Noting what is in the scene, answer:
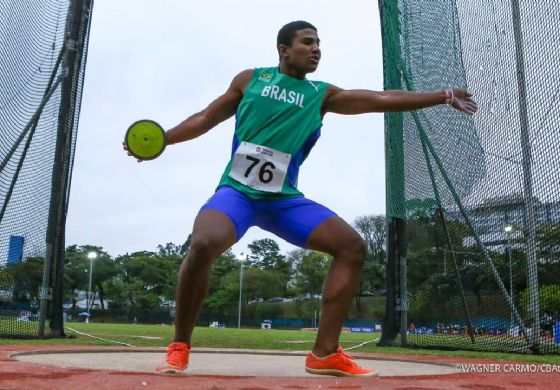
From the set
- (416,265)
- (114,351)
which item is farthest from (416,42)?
(114,351)

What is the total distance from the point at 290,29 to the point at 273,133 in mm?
637

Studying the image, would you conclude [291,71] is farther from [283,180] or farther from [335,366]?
[335,366]

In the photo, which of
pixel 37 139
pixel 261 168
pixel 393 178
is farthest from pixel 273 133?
pixel 37 139

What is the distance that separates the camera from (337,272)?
3391 mm

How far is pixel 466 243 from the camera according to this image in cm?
773

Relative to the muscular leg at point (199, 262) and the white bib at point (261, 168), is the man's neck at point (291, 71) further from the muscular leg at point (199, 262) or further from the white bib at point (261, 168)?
the muscular leg at point (199, 262)

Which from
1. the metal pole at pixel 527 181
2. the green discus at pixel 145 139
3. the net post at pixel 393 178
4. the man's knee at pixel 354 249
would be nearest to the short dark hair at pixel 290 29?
the green discus at pixel 145 139

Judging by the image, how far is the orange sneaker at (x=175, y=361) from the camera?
3174mm

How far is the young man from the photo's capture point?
10.7 feet

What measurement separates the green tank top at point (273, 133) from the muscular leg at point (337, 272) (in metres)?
0.29

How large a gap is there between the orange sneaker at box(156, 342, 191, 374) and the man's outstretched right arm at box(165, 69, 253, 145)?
116cm

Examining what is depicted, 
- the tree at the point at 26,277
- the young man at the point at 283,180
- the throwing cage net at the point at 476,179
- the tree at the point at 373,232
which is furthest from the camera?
the tree at the point at 373,232

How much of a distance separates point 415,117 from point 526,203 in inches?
71.0

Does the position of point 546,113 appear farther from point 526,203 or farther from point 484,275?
point 484,275
